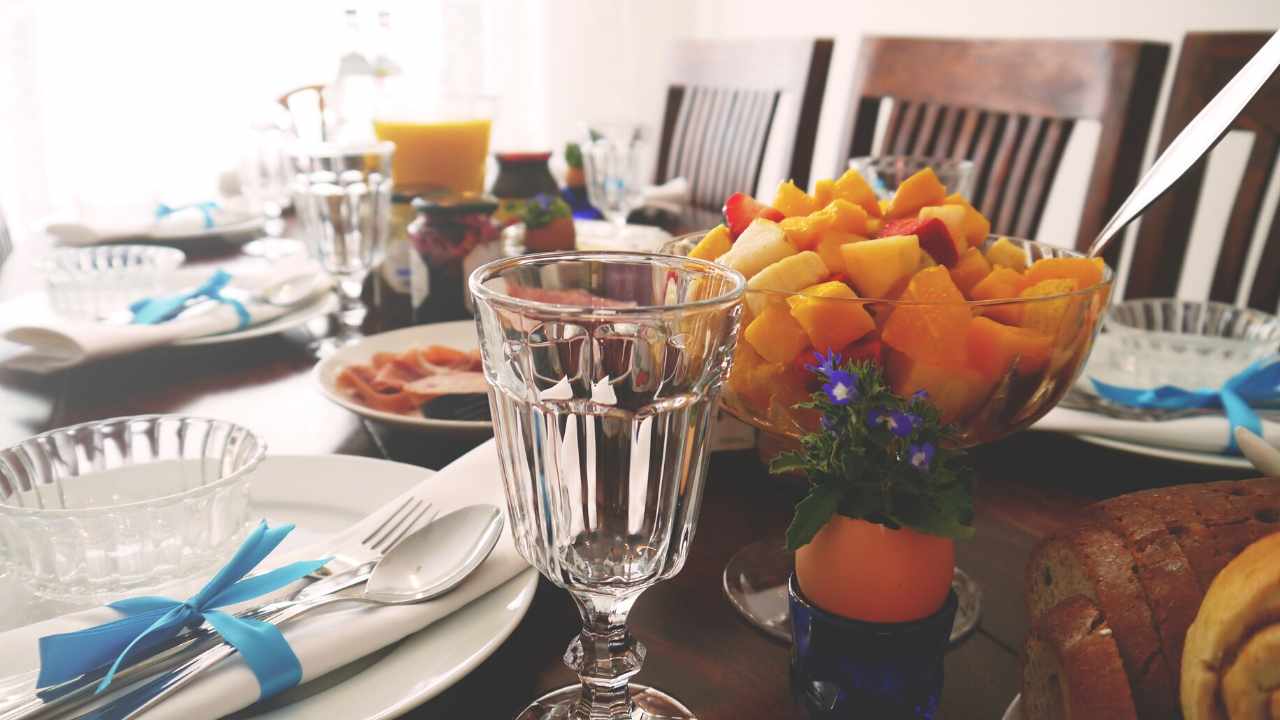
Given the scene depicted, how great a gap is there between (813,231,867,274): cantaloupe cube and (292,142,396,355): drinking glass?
60 centimetres

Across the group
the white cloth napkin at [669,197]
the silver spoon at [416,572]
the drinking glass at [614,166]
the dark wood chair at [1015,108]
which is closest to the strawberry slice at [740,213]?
the silver spoon at [416,572]

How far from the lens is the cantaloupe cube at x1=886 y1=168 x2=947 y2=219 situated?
55 cm

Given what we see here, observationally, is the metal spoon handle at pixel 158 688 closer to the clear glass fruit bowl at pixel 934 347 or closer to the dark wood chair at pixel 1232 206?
the clear glass fruit bowl at pixel 934 347

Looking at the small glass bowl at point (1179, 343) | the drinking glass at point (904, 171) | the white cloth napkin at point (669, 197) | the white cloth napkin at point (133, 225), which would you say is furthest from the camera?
the white cloth napkin at point (669, 197)

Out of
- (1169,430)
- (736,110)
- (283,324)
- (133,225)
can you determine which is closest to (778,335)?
(1169,430)

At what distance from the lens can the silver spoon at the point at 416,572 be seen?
38 centimetres

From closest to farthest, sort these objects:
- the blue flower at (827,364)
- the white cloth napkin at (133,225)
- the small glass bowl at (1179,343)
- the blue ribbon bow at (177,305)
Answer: the blue flower at (827,364)
the small glass bowl at (1179,343)
the blue ribbon bow at (177,305)
the white cloth napkin at (133,225)

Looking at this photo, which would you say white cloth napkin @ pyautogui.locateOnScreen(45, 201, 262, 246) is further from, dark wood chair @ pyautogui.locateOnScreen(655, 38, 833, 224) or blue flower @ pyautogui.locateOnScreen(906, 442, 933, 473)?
blue flower @ pyautogui.locateOnScreen(906, 442, 933, 473)

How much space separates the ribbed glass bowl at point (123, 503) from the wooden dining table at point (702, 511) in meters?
0.10

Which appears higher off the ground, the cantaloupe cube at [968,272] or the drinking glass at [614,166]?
the cantaloupe cube at [968,272]

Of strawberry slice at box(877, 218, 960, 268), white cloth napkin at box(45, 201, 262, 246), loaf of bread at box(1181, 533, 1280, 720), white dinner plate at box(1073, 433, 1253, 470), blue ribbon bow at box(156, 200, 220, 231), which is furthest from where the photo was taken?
blue ribbon bow at box(156, 200, 220, 231)

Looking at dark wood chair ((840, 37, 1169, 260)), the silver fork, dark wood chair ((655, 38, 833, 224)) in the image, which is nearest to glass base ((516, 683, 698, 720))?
the silver fork

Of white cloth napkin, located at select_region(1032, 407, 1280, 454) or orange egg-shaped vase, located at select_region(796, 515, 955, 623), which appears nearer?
orange egg-shaped vase, located at select_region(796, 515, 955, 623)

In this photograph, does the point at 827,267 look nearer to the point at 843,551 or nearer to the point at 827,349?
the point at 827,349
